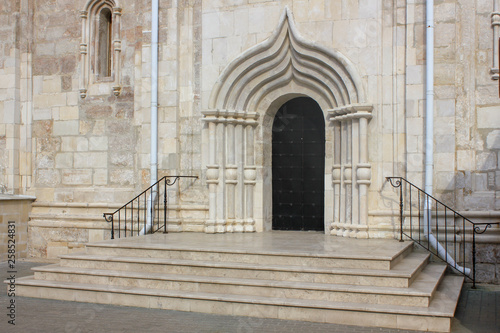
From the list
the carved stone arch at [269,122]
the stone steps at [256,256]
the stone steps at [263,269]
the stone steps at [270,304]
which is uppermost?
the carved stone arch at [269,122]

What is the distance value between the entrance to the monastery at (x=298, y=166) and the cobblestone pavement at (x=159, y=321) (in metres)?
3.88

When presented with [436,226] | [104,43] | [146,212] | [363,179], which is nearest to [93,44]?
[104,43]

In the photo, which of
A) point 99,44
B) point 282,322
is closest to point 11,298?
point 282,322

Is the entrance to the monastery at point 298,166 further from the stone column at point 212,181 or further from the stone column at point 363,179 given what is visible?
the stone column at point 363,179

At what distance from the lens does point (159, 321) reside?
6844 millimetres

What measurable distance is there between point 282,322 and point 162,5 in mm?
7252

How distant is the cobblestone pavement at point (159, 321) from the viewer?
6453 millimetres

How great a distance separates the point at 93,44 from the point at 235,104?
366cm

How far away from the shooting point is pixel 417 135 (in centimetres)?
950

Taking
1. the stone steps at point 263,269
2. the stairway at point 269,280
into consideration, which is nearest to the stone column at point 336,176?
the stairway at point 269,280

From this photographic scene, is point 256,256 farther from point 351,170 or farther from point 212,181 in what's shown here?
point 212,181

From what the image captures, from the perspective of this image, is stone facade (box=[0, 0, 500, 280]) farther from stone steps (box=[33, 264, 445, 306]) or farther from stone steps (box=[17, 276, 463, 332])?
stone steps (box=[17, 276, 463, 332])

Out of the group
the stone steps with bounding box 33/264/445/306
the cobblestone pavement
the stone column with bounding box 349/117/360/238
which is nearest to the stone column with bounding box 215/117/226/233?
the stone column with bounding box 349/117/360/238

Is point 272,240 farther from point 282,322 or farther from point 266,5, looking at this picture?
point 266,5
